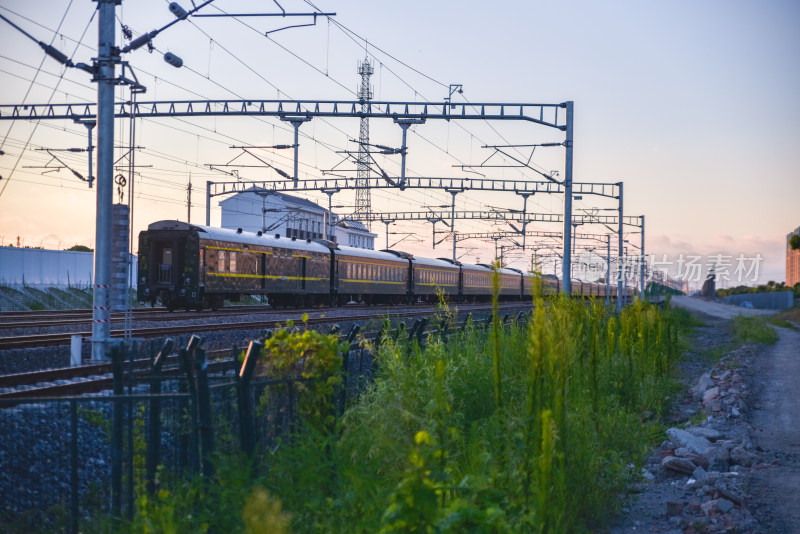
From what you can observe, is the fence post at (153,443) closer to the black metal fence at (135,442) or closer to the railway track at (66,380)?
the black metal fence at (135,442)

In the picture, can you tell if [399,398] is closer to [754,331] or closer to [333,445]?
[333,445]

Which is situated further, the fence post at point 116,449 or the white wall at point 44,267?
the white wall at point 44,267

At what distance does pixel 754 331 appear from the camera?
108 feet

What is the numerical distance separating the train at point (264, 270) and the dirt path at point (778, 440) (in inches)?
162

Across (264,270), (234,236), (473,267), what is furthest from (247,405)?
(473,267)

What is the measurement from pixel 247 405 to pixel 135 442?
86 centimetres

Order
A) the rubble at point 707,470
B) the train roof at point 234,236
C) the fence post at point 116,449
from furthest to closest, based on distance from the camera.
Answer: the train roof at point 234,236
the rubble at point 707,470
the fence post at point 116,449

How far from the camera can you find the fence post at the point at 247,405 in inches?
215

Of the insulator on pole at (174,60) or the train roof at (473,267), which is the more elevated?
the insulator on pole at (174,60)

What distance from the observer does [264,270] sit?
30.8 m

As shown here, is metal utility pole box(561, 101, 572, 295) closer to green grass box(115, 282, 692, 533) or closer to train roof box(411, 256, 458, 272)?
green grass box(115, 282, 692, 533)

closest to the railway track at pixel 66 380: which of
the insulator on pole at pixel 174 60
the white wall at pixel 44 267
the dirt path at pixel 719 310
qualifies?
the insulator on pole at pixel 174 60

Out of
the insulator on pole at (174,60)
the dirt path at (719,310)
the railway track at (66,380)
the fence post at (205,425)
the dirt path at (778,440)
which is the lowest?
the dirt path at (719,310)

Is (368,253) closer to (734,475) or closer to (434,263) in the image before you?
(434,263)
